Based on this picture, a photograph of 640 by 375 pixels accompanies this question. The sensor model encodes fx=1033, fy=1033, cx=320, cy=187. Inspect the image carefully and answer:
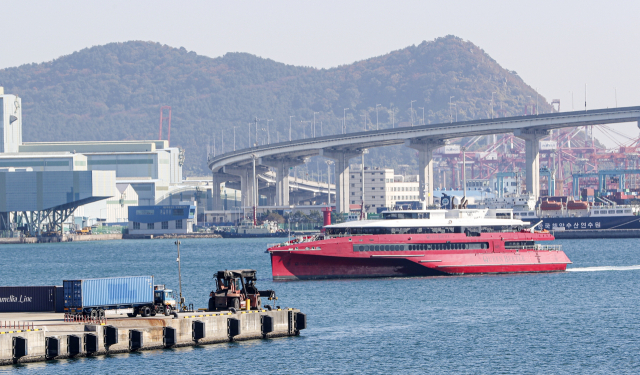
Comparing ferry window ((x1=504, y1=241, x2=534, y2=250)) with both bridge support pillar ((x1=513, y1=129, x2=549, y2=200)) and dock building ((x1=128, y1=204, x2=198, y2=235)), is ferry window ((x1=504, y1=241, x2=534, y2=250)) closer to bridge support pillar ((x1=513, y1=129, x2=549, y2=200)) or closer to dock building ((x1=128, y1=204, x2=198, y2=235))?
bridge support pillar ((x1=513, y1=129, x2=549, y2=200))

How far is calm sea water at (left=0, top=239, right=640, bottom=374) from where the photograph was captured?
40906mm

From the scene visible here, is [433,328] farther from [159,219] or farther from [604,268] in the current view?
[159,219]

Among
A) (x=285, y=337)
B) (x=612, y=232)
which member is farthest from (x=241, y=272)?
(x=612, y=232)

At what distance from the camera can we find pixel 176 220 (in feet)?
602

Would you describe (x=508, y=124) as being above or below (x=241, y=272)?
above

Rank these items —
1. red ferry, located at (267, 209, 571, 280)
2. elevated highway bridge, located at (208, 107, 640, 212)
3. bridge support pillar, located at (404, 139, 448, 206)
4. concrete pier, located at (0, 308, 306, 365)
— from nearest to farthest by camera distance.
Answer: concrete pier, located at (0, 308, 306, 365) < red ferry, located at (267, 209, 571, 280) < elevated highway bridge, located at (208, 107, 640, 212) < bridge support pillar, located at (404, 139, 448, 206)

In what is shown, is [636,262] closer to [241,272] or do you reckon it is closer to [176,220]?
[241,272]

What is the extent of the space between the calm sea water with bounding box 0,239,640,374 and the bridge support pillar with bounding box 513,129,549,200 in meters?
77.7

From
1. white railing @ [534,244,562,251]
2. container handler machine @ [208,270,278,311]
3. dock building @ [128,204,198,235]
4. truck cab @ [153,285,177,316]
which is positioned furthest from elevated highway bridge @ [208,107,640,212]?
truck cab @ [153,285,177,316]

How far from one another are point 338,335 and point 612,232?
11195 centimetres

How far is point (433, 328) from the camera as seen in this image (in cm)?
5091

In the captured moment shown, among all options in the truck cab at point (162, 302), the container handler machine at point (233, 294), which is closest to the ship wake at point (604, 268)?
the container handler machine at point (233, 294)

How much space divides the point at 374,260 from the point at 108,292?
32.1 metres

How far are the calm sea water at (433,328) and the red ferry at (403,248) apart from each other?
1063 millimetres
